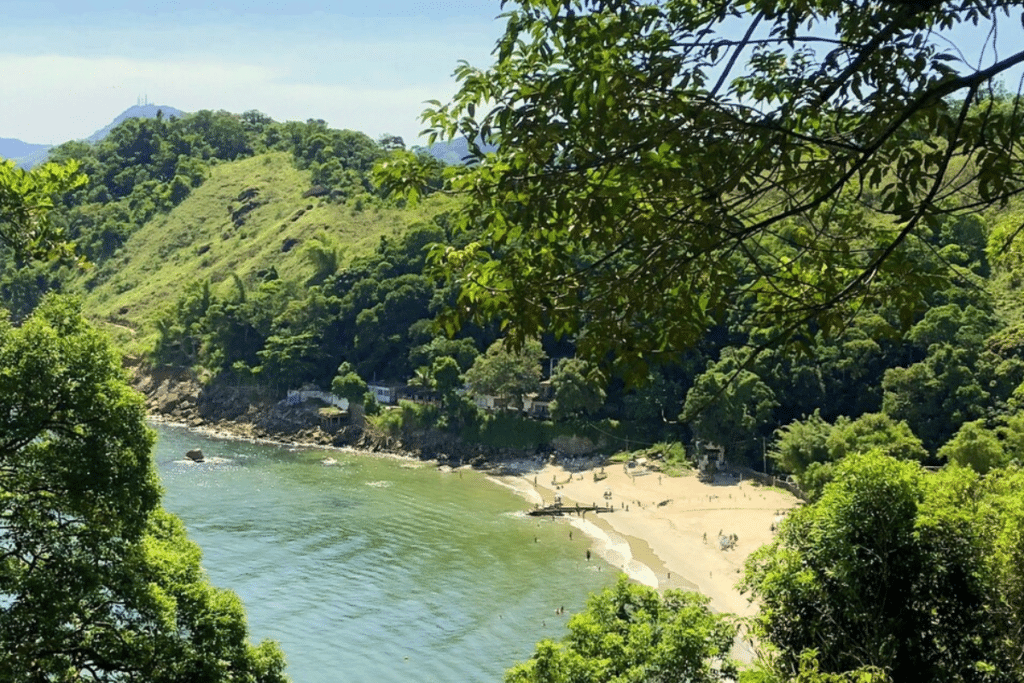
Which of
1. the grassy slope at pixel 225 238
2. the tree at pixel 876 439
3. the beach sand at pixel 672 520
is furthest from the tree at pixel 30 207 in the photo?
the grassy slope at pixel 225 238

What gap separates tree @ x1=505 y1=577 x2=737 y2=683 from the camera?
12.6 meters

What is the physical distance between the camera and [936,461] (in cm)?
3722

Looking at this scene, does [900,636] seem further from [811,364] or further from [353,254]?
[353,254]

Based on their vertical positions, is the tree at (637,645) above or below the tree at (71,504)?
below

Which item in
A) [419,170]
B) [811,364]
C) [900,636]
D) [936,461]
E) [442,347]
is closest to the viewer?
[419,170]

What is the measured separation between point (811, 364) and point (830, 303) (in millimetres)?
42253

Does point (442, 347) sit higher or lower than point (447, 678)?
higher

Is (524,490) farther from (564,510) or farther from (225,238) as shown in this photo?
(225,238)

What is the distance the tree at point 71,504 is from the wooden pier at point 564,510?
2992cm

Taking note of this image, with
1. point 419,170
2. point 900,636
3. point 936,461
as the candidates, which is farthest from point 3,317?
point 936,461

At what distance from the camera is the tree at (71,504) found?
9.61 meters

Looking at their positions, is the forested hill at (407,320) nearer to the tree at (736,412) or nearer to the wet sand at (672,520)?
the tree at (736,412)

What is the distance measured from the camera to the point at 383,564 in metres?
33.1

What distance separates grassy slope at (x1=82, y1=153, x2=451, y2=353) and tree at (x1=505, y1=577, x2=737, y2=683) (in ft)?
195
